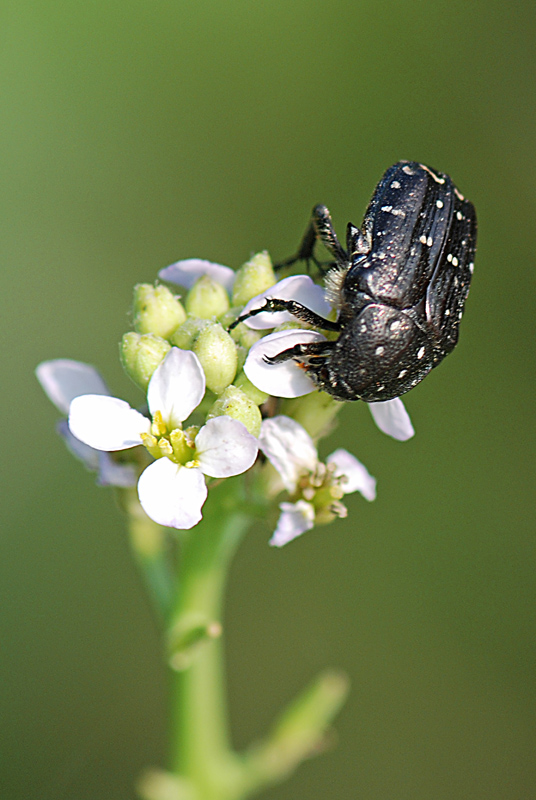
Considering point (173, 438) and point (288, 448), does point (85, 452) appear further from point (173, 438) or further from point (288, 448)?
point (288, 448)

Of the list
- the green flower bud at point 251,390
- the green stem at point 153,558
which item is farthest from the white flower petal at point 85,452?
the green flower bud at point 251,390

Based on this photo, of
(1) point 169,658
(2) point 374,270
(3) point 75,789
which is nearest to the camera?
(2) point 374,270

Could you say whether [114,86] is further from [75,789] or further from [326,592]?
[75,789]

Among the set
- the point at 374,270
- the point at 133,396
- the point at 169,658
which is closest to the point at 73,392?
the point at 169,658

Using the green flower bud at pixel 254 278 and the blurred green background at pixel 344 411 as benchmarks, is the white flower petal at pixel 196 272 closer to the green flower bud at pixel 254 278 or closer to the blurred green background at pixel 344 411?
the green flower bud at pixel 254 278

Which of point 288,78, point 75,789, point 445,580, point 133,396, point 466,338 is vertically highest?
point 288,78

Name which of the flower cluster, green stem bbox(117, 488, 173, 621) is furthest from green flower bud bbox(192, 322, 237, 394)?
green stem bbox(117, 488, 173, 621)
